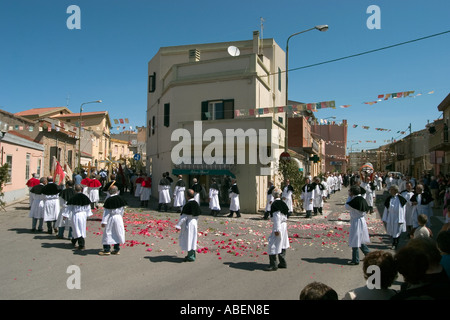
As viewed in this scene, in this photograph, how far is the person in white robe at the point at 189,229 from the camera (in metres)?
8.09

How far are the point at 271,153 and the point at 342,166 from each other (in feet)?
150

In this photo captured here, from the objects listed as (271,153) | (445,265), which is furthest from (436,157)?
(445,265)

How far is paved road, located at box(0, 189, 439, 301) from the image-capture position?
233 inches

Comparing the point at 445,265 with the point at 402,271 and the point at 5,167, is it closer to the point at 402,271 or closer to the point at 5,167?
the point at 402,271

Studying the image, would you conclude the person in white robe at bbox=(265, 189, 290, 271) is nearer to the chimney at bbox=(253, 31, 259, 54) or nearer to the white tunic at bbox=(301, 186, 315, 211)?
the white tunic at bbox=(301, 186, 315, 211)

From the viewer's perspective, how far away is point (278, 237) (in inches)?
300

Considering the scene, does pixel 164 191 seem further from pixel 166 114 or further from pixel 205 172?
pixel 166 114

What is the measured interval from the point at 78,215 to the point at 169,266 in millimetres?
3107

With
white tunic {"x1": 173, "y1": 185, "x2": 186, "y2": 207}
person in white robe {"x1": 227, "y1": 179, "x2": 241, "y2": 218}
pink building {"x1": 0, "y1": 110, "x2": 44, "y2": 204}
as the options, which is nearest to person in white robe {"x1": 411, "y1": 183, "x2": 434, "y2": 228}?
person in white robe {"x1": 227, "y1": 179, "x2": 241, "y2": 218}

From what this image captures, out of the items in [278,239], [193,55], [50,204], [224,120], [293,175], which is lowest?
[278,239]

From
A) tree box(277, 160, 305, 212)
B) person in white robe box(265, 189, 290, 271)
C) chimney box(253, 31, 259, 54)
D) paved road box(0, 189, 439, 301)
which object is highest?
chimney box(253, 31, 259, 54)

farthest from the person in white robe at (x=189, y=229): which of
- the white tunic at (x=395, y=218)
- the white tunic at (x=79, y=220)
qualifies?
the white tunic at (x=395, y=218)

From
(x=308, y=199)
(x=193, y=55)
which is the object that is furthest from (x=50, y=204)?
(x=193, y=55)

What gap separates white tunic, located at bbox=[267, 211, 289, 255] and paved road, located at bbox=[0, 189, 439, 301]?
0.49 m
